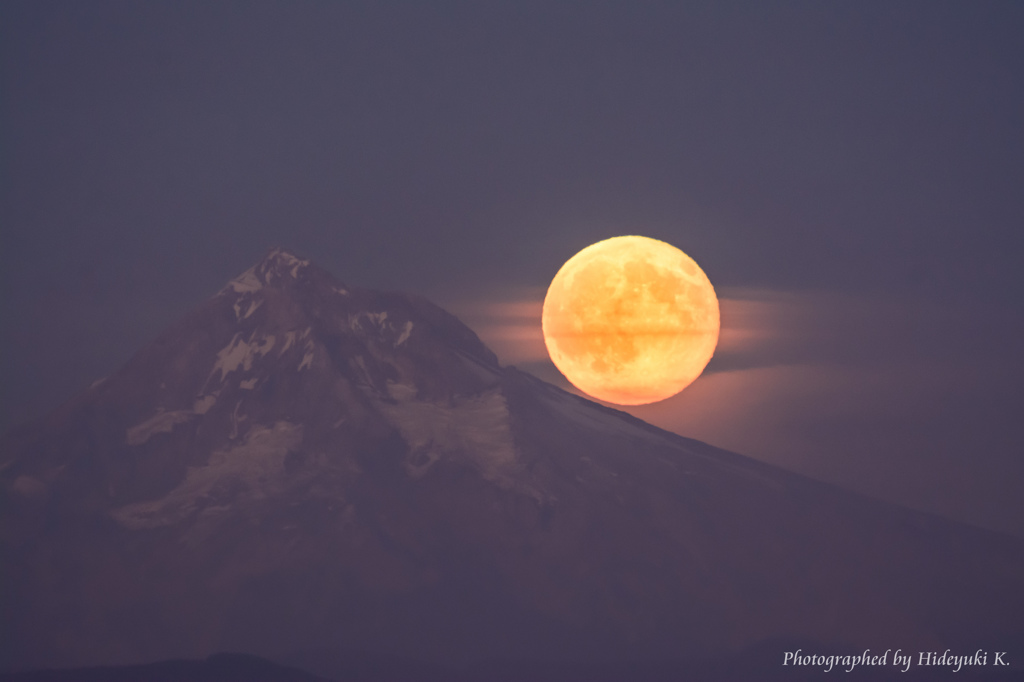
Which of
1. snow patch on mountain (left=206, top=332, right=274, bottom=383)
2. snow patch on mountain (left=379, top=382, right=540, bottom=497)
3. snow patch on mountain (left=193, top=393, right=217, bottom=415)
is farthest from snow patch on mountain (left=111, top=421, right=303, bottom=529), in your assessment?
snow patch on mountain (left=379, top=382, right=540, bottom=497)

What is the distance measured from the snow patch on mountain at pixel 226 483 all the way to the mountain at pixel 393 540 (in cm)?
37

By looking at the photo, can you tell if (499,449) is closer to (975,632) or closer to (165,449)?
(165,449)

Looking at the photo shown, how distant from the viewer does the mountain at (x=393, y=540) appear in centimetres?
15988

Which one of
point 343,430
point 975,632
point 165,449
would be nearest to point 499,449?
point 343,430

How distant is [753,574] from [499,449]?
42.7 metres

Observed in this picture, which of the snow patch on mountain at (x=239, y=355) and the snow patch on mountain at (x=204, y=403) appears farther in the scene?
the snow patch on mountain at (x=239, y=355)

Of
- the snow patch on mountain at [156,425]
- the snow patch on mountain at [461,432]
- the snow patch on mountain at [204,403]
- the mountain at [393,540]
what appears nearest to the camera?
the mountain at [393,540]

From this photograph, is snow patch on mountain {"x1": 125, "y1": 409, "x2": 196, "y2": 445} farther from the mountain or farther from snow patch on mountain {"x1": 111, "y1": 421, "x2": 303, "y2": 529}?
snow patch on mountain {"x1": 111, "y1": 421, "x2": 303, "y2": 529}

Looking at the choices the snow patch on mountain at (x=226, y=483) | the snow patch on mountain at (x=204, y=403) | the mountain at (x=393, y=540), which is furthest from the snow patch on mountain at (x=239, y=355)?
the snow patch on mountain at (x=226, y=483)

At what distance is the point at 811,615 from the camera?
173750 mm

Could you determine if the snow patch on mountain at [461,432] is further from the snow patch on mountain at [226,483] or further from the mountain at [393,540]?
the snow patch on mountain at [226,483]

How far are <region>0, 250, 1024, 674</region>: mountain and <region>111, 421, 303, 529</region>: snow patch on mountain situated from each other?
0.37 meters

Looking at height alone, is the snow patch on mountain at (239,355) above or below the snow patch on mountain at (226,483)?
above

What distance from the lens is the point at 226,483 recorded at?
178 m
